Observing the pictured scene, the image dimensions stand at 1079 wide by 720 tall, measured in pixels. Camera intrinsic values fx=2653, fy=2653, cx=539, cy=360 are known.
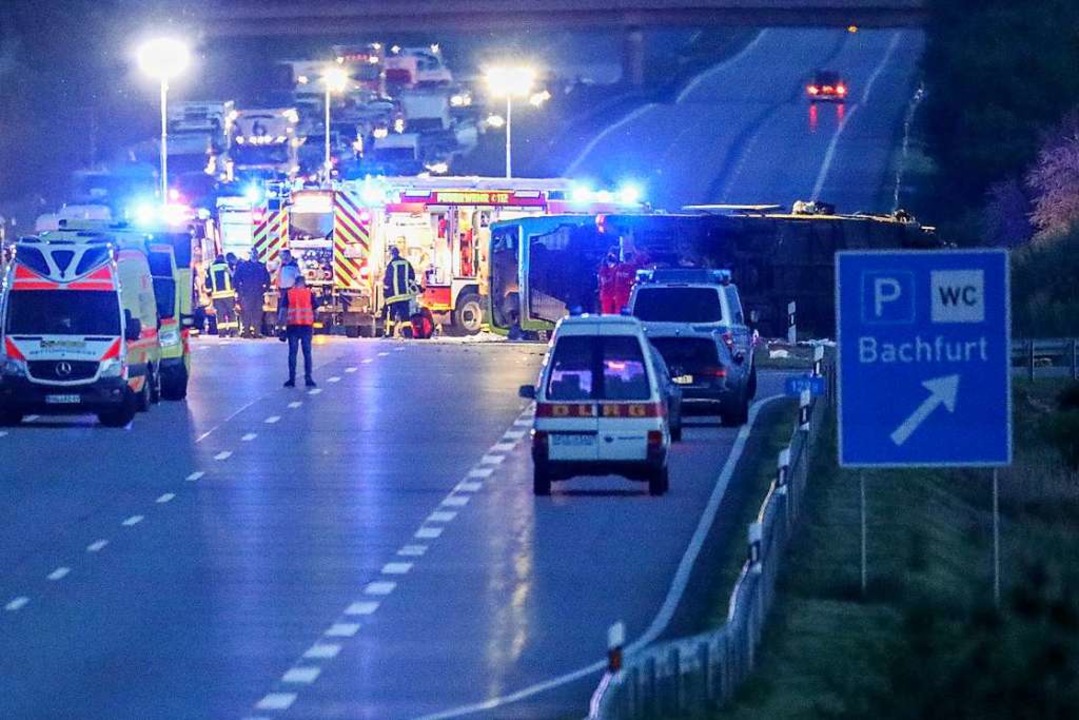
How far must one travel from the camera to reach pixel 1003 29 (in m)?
82.8

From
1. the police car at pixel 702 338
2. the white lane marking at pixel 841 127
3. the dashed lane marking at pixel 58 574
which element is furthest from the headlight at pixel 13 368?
the white lane marking at pixel 841 127

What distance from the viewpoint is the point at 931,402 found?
19000 mm

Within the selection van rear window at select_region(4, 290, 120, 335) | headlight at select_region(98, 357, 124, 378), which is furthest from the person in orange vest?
headlight at select_region(98, 357, 124, 378)

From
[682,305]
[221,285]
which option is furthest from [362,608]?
[221,285]

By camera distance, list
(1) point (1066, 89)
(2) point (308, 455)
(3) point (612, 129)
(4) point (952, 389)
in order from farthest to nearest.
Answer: (3) point (612, 129), (1) point (1066, 89), (2) point (308, 455), (4) point (952, 389)

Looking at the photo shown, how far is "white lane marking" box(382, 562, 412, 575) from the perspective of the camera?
21812 millimetres

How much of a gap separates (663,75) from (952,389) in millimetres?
110384

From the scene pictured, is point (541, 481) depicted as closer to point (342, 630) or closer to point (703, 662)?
point (342, 630)

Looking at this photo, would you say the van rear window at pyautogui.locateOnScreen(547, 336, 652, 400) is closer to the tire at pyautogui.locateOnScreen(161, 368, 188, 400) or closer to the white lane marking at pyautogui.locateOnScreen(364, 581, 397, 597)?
the white lane marking at pyautogui.locateOnScreen(364, 581, 397, 597)

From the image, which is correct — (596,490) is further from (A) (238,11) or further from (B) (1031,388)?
(A) (238,11)

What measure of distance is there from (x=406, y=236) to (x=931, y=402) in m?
33.5

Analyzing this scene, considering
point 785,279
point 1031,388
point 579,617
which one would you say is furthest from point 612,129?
point 579,617

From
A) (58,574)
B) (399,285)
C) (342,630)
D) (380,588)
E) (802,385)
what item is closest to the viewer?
(342,630)

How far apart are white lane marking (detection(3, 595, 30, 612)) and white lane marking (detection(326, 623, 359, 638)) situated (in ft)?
8.25
